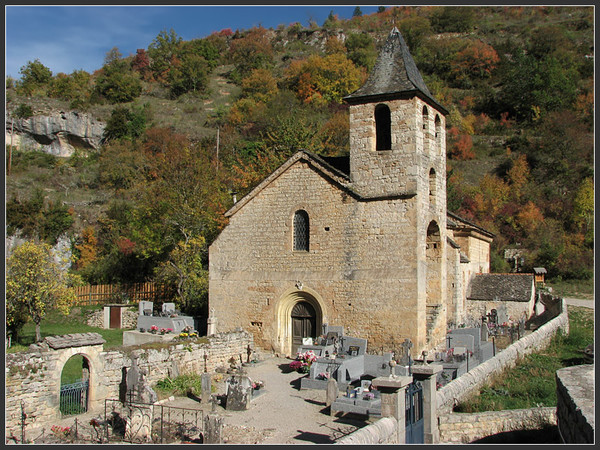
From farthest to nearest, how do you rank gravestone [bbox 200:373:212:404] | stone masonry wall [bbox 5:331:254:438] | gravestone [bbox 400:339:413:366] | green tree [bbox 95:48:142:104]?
1. green tree [bbox 95:48:142:104]
2. gravestone [bbox 400:339:413:366]
3. gravestone [bbox 200:373:212:404]
4. stone masonry wall [bbox 5:331:254:438]

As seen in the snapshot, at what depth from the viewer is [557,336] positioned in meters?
21.2

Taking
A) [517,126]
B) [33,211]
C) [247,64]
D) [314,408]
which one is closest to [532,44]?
[517,126]

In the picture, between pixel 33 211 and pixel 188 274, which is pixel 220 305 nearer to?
pixel 188 274

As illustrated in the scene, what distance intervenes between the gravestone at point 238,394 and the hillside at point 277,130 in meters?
14.0

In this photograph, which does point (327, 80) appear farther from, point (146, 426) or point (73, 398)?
point (146, 426)

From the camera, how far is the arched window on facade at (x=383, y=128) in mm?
20078

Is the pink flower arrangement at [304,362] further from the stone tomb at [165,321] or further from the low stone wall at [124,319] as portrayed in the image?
the low stone wall at [124,319]

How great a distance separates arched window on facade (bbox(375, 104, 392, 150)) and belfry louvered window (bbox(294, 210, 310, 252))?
4080 mm

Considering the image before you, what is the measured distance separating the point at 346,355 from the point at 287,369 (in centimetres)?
258

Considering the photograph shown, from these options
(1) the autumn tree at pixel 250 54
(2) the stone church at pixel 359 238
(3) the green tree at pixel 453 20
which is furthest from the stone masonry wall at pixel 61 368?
(3) the green tree at pixel 453 20

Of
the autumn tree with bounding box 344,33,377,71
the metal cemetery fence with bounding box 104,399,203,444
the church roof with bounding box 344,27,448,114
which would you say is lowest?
the metal cemetery fence with bounding box 104,399,203,444

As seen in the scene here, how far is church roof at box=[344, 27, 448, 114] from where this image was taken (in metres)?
18.6

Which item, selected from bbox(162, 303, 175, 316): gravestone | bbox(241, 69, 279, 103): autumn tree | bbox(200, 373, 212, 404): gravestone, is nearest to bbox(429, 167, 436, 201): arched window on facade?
bbox(200, 373, 212, 404): gravestone

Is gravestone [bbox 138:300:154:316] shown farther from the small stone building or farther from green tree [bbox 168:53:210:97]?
green tree [bbox 168:53:210:97]
